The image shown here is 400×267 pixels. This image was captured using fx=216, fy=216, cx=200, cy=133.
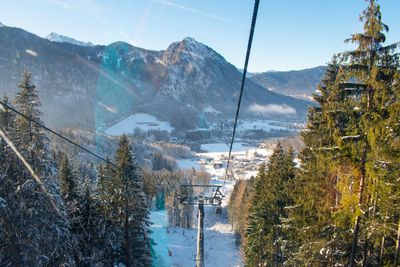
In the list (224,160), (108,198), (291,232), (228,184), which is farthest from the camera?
(224,160)

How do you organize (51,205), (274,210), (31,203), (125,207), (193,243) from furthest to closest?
(193,243) → (125,207) → (274,210) → (51,205) → (31,203)

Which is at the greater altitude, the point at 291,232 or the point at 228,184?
the point at 291,232

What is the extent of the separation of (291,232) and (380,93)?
8.61 m

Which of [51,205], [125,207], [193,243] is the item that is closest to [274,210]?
[125,207]

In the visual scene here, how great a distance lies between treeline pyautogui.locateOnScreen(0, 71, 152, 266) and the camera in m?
8.53

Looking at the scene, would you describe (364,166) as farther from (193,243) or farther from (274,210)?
(193,243)

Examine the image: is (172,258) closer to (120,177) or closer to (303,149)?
(120,177)

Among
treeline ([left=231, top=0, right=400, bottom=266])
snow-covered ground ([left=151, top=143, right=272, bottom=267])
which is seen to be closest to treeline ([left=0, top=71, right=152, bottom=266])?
treeline ([left=231, top=0, right=400, bottom=266])

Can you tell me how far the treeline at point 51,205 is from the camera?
8531mm

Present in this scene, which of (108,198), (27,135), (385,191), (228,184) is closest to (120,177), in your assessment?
(108,198)

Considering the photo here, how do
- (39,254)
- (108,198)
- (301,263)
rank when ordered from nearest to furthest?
(39,254), (301,263), (108,198)

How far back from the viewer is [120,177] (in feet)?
53.1

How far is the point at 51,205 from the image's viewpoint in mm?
9773

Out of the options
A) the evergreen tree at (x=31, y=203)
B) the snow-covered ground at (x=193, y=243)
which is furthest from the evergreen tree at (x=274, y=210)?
the snow-covered ground at (x=193, y=243)
